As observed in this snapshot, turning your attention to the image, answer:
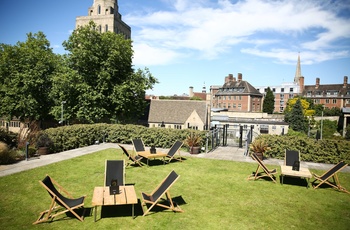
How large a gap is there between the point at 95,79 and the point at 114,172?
863 inches

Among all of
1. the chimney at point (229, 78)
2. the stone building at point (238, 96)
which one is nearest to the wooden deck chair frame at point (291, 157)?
the stone building at point (238, 96)

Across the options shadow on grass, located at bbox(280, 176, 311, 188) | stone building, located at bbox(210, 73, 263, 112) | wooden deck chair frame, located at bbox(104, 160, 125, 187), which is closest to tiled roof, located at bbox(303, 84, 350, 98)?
stone building, located at bbox(210, 73, 263, 112)

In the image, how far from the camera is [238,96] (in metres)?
76.2

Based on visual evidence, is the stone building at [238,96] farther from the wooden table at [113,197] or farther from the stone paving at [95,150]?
the wooden table at [113,197]

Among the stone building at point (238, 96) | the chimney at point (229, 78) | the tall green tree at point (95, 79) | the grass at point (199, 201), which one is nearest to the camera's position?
the grass at point (199, 201)

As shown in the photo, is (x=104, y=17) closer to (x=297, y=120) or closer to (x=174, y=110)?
(x=174, y=110)

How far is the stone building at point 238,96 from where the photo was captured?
74562 mm

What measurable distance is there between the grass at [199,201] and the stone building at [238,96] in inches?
2517

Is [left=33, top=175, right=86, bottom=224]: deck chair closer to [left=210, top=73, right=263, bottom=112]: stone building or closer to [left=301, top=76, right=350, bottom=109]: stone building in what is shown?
[left=210, top=73, right=263, bottom=112]: stone building

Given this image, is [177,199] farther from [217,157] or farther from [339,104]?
[339,104]

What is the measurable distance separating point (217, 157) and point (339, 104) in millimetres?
78728

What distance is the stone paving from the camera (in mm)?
11898

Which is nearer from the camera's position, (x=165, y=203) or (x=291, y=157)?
(x=165, y=203)

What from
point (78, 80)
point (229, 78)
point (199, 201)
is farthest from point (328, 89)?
point (199, 201)
